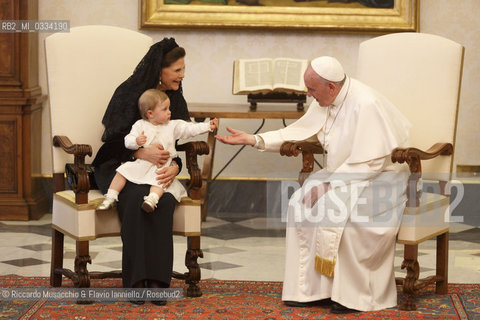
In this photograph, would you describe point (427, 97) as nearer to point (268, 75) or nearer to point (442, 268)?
point (442, 268)

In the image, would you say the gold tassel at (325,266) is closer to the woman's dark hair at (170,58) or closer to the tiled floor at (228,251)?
the tiled floor at (228,251)

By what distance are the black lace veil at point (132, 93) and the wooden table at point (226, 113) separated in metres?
1.55

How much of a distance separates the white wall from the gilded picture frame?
0.12 m

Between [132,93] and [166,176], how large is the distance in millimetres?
549


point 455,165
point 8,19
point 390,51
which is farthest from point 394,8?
point 8,19

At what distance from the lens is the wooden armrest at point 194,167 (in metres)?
5.02

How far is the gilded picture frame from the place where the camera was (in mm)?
7500

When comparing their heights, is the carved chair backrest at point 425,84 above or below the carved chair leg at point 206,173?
above

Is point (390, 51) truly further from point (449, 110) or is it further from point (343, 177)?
point (343, 177)

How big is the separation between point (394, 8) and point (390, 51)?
2146 millimetres

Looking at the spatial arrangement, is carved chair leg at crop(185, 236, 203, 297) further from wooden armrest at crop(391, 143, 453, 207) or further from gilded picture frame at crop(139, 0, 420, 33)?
gilded picture frame at crop(139, 0, 420, 33)

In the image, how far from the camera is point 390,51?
5461 millimetres

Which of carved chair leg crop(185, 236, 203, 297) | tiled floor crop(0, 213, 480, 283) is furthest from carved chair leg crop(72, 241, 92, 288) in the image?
tiled floor crop(0, 213, 480, 283)

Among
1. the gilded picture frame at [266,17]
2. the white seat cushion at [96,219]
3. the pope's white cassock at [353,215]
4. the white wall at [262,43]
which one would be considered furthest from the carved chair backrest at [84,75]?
the white wall at [262,43]
